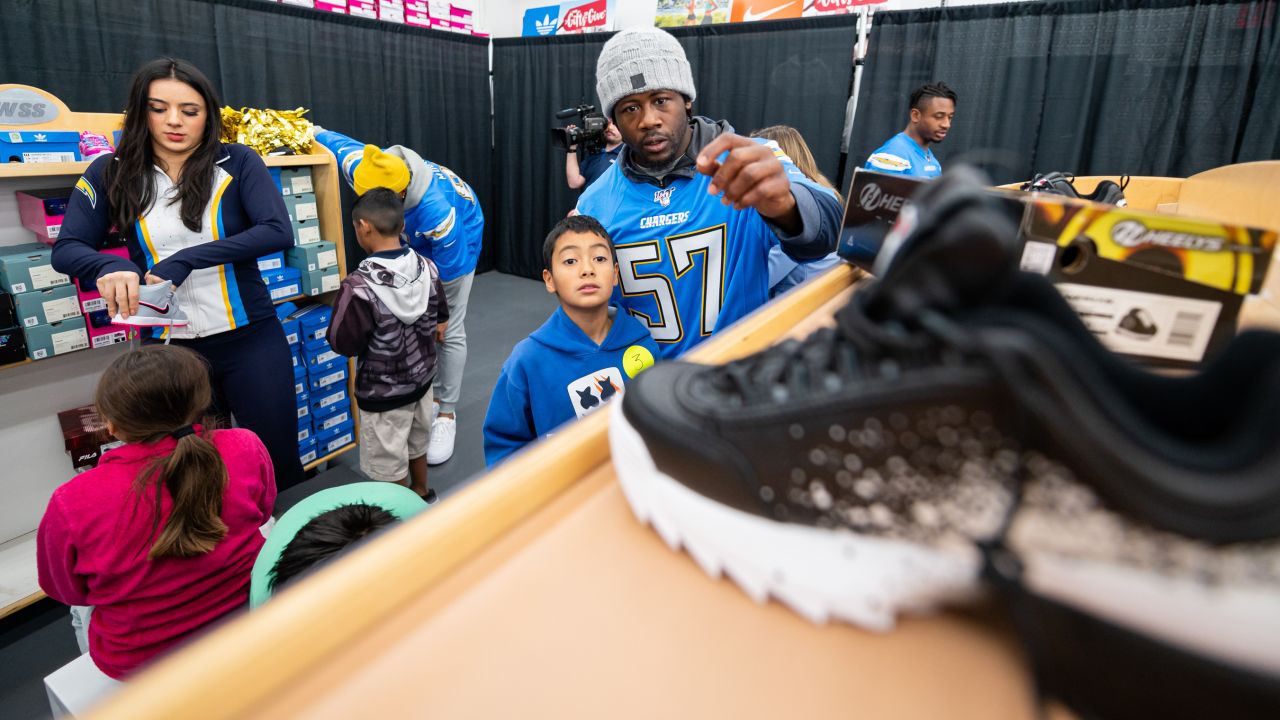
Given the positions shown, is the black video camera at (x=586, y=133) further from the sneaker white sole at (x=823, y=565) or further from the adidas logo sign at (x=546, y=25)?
the sneaker white sole at (x=823, y=565)

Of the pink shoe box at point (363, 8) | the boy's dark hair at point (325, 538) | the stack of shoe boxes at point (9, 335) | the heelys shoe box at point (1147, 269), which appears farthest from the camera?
the pink shoe box at point (363, 8)

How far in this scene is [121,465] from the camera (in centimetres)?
126

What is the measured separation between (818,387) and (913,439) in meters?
0.07

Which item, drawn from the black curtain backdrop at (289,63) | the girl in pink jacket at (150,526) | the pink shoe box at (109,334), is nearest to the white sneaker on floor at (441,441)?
the pink shoe box at (109,334)

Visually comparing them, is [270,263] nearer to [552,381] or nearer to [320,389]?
[320,389]

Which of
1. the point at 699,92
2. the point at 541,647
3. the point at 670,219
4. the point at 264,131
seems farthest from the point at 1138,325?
the point at 699,92

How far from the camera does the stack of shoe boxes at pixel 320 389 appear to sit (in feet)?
8.82

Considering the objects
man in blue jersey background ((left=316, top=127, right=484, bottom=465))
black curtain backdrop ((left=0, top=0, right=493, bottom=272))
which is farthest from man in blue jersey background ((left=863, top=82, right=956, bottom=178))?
black curtain backdrop ((left=0, top=0, right=493, bottom=272))

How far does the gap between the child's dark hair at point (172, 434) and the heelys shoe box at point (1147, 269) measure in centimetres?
156

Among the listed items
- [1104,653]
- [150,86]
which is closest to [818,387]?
[1104,653]

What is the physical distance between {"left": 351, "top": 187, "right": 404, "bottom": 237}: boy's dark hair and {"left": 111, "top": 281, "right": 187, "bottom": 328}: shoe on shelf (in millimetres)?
671

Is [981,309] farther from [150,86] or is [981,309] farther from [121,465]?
[150,86]

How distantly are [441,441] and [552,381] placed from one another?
2.00 metres

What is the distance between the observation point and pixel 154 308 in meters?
1.77
